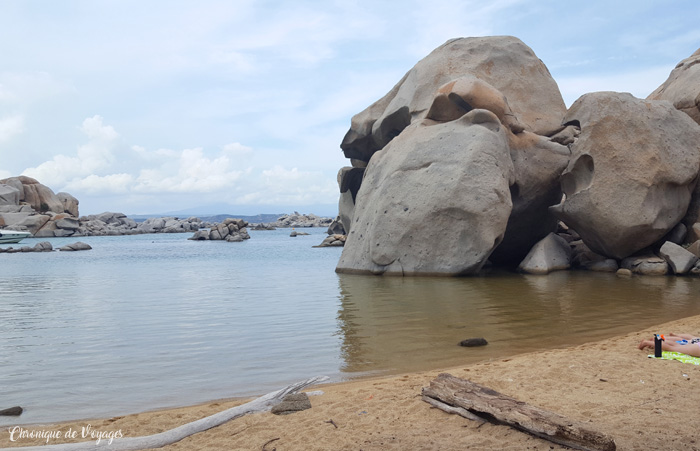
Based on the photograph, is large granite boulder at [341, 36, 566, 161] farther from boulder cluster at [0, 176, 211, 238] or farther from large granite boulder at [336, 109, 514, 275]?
boulder cluster at [0, 176, 211, 238]

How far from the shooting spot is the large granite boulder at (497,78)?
20.0 m

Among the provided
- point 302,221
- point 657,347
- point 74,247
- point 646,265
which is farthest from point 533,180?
point 302,221

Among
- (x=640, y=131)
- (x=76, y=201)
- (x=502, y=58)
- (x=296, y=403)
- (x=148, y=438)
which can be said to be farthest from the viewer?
(x=76, y=201)

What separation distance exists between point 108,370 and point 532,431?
18.4 ft

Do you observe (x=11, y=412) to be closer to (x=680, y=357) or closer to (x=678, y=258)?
(x=680, y=357)

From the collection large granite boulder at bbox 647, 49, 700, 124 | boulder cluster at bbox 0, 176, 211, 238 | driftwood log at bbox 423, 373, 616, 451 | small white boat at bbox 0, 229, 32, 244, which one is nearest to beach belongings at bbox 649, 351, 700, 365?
driftwood log at bbox 423, 373, 616, 451

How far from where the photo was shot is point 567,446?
3809mm

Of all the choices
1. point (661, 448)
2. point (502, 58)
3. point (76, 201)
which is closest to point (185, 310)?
point (661, 448)

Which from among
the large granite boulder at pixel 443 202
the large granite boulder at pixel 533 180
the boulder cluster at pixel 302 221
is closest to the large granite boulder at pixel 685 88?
the large granite boulder at pixel 533 180

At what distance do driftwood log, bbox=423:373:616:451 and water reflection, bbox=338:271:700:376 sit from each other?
206 cm

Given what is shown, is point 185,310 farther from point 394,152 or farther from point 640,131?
point 640,131

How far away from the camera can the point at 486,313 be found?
35.0 feet

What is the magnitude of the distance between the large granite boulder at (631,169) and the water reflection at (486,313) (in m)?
1.61

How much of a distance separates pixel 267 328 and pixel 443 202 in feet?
24.8
